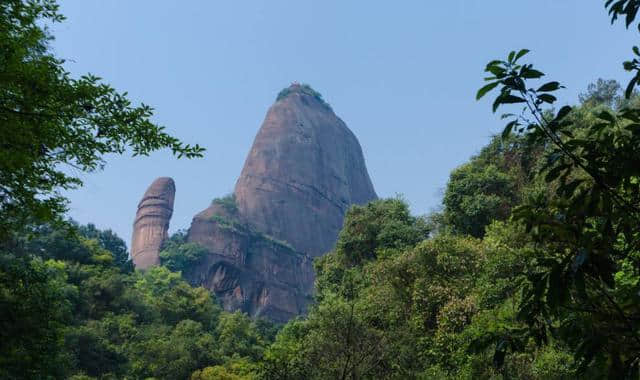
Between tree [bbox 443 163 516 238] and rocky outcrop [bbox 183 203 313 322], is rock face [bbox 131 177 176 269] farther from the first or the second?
tree [bbox 443 163 516 238]

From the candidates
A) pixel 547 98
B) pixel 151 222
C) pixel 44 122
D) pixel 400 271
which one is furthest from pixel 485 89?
pixel 151 222

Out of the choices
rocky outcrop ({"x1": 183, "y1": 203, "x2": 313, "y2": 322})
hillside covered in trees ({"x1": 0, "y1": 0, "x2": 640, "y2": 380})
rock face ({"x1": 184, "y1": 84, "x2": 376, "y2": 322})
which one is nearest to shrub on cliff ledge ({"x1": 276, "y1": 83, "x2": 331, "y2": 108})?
rock face ({"x1": 184, "y1": 84, "x2": 376, "y2": 322})

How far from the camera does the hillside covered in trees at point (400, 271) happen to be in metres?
1.86

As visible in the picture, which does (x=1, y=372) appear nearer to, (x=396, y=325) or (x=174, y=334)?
(x=396, y=325)

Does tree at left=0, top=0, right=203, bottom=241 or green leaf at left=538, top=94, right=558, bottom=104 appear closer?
green leaf at left=538, top=94, right=558, bottom=104

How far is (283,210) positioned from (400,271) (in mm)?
43337

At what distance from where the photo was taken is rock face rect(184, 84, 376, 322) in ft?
167

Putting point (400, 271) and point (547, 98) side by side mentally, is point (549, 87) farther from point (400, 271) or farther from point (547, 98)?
point (400, 271)

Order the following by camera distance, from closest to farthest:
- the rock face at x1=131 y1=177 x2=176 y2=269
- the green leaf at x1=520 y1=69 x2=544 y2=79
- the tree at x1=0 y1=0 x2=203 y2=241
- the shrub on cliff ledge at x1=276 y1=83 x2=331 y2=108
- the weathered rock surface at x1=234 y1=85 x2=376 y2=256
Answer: the green leaf at x1=520 y1=69 x2=544 y2=79 → the tree at x1=0 y1=0 x2=203 y2=241 → the rock face at x1=131 y1=177 x2=176 y2=269 → the weathered rock surface at x1=234 y1=85 x2=376 y2=256 → the shrub on cliff ledge at x1=276 y1=83 x2=331 y2=108

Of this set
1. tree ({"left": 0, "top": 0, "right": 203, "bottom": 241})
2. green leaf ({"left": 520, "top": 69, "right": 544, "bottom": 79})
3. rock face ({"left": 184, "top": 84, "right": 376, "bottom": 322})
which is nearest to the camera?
green leaf ({"left": 520, "top": 69, "right": 544, "bottom": 79})

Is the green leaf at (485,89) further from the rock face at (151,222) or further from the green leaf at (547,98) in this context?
the rock face at (151,222)

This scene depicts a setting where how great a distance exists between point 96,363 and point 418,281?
13.3 m

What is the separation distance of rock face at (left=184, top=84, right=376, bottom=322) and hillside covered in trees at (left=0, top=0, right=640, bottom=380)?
16.4 metres

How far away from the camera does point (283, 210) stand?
58.5 metres
